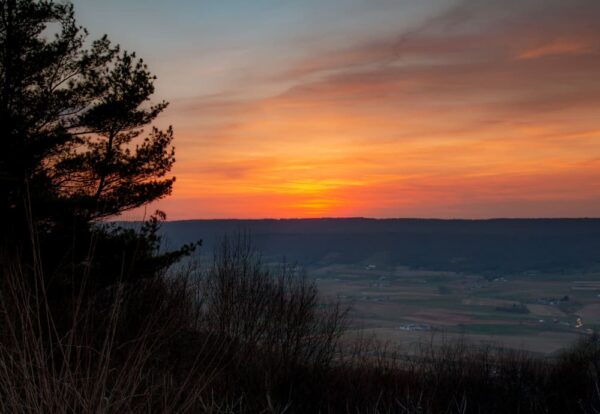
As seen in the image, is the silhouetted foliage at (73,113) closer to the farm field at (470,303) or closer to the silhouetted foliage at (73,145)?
the silhouetted foliage at (73,145)

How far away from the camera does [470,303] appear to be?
124 meters

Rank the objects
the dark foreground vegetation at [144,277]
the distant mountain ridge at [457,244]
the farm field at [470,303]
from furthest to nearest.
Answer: the distant mountain ridge at [457,244] < the farm field at [470,303] < the dark foreground vegetation at [144,277]

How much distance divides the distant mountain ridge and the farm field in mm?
3089

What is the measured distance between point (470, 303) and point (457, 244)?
33.5 meters

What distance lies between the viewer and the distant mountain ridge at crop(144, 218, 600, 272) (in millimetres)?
134125

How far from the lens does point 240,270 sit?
21109 mm

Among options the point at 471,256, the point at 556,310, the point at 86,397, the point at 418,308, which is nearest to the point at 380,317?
the point at 418,308

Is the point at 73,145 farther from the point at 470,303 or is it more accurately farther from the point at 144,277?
the point at 470,303

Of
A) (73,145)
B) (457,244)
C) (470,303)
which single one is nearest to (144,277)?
(73,145)

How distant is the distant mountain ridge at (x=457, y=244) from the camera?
134125mm

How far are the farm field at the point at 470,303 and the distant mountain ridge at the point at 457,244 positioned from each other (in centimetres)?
309

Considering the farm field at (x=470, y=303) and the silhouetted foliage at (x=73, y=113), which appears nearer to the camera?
the silhouetted foliage at (x=73, y=113)

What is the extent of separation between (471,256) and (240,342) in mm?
147978

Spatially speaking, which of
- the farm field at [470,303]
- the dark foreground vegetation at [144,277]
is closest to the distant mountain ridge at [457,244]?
the farm field at [470,303]
